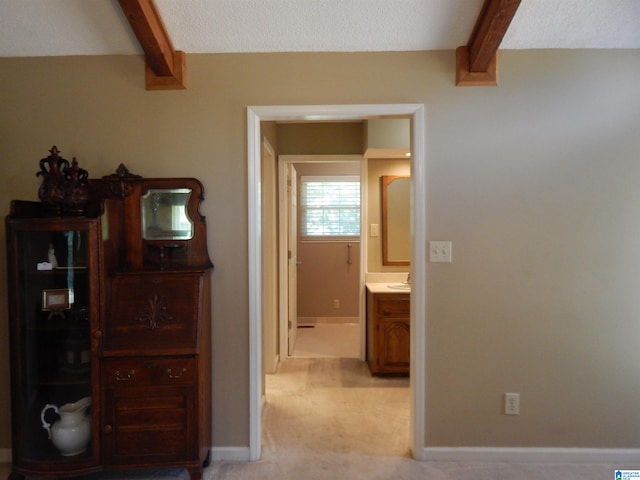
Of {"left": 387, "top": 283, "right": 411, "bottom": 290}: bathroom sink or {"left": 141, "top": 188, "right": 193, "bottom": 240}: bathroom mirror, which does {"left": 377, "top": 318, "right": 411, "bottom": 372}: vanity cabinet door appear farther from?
{"left": 141, "top": 188, "right": 193, "bottom": 240}: bathroom mirror

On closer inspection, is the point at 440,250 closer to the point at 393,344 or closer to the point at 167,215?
the point at 393,344

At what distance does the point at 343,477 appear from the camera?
1907mm

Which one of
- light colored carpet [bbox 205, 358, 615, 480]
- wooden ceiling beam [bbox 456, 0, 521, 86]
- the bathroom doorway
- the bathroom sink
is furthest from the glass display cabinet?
the bathroom doorway

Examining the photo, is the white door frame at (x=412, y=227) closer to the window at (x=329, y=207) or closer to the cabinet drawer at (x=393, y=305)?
the cabinet drawer at (x=393, y=305)

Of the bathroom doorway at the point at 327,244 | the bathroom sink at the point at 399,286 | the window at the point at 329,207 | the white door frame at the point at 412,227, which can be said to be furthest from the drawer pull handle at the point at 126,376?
the window at the point at 329,207

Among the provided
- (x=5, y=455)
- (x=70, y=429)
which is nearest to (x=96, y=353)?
(x=70, y=429)

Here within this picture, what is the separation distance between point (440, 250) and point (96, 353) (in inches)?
72.4

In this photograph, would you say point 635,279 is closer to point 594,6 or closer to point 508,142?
point 508,142

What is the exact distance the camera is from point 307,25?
185 cm

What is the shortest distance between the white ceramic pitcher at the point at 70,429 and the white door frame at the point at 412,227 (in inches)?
32.3

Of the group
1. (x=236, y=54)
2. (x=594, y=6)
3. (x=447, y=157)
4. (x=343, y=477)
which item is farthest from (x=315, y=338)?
(x=594, y=6)

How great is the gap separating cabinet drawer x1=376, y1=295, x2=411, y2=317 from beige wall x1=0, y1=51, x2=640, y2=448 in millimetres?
1070

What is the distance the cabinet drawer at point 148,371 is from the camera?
173 centimetres

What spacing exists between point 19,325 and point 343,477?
181 cm
